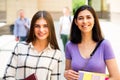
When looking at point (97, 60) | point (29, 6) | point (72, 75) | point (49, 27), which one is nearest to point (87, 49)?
point (97, 60)

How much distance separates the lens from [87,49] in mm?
2902

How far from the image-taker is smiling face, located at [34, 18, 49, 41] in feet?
9.29

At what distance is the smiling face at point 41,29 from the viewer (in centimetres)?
283

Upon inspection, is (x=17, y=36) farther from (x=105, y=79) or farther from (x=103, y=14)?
(x=103, y=14)

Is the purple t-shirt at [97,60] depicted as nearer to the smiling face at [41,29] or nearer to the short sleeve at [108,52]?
the short sleeve at [108,52]

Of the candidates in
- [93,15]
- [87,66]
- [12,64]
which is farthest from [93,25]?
[12,64]

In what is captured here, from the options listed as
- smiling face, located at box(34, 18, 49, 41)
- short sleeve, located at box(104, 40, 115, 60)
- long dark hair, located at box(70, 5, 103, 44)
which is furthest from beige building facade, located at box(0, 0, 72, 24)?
short sleeve, located at box(104, 40, 115, 60)

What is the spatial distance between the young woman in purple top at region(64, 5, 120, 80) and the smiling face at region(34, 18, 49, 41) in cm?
28

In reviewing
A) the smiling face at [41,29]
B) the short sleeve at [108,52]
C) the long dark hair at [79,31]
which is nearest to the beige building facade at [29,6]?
the long dark hair at [79,31]

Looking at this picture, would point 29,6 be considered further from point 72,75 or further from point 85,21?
point 72,75

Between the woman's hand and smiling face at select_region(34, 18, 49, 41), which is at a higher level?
smiling face at select_region(34, 18, 49, 41)

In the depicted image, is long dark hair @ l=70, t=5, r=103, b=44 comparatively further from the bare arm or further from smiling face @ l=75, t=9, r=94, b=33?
the bare arm

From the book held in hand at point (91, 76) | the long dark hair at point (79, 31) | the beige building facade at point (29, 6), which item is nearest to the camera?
the book held in hand at point (91, 76)

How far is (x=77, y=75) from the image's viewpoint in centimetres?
278
